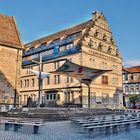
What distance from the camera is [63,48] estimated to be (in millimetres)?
50406

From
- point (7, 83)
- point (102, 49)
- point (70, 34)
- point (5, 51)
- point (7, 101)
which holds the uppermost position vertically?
point (70, 34)

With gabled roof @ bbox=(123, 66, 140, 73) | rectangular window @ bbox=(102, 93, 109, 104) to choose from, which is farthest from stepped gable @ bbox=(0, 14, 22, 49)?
gabled roof @ bbox=(123, 66, 140, 73)

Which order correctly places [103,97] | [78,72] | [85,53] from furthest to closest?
1. [103,97]
2. [85,53]
3. [78,72]

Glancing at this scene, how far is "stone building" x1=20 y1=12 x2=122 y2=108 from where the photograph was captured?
152 feet

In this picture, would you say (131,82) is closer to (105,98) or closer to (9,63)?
(105,98)

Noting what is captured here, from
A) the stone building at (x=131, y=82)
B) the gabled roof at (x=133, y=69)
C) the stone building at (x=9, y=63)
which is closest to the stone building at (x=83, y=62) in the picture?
the stone building at (x=9, y=63)

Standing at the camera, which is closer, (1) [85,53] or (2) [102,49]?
(1) [85,53]

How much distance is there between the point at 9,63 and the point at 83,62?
15437 mm

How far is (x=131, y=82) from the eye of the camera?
70.2 metres

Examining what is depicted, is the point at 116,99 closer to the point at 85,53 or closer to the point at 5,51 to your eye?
the point at 85,53

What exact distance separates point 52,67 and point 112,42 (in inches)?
572

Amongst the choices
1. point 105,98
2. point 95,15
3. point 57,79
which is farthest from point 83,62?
point 95,15

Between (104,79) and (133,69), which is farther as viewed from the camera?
(133,69)

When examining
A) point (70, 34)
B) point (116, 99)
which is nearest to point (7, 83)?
point (70, 34)
